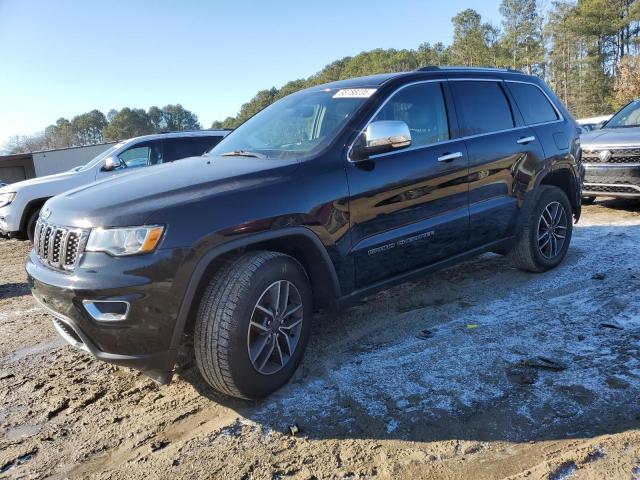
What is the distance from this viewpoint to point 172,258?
2.46 meters

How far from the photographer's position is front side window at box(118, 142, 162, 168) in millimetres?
8430

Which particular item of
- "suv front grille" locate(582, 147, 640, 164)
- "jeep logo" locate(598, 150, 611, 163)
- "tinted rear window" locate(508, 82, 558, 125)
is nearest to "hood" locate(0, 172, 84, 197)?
"tinted rear window" locate(508, 82, 558, 125)

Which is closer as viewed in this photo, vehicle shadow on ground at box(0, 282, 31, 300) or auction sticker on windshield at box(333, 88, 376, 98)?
auction sticker on windshield at box(333, 88, 376, 98)

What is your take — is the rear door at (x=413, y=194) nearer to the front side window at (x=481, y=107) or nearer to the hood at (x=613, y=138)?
the front side window at (x=481, y=107)

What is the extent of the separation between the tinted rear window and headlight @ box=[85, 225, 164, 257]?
367cm

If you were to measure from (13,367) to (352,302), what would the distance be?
2.51 metres

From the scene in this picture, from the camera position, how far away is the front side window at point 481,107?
13.5 feet

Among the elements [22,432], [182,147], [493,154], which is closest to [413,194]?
[493,154]

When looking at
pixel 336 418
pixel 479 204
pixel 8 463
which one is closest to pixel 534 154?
pixel 479 204

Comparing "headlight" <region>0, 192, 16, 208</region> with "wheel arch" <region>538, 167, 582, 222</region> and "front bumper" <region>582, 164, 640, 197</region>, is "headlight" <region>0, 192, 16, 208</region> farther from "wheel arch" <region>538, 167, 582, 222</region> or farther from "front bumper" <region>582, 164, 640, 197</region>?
"front bumper" <region>582, 164, 640, 197</region>

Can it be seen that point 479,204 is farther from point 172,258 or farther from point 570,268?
point 172,258

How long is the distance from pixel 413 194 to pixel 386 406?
1494mm

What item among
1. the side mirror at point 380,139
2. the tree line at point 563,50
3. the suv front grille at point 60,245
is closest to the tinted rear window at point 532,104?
the side mirror at point 380,139

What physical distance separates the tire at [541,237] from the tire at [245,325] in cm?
262
